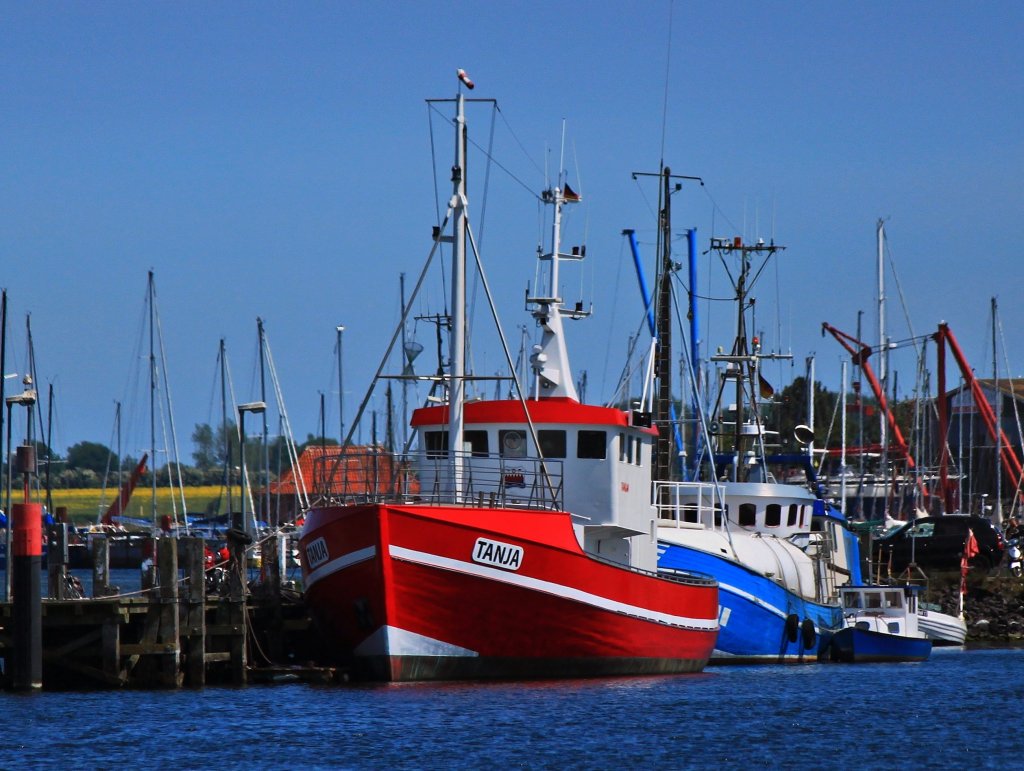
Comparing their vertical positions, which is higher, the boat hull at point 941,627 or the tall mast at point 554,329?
the tall mast at point 554,329

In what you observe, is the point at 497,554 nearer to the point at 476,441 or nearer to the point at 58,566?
the point at 476,441

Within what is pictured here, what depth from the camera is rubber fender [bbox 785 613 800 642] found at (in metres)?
43.2

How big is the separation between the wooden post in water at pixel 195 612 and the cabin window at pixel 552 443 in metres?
6.30

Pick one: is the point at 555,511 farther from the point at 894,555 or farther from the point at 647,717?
the point at 894,555

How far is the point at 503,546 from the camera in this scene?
3081cm

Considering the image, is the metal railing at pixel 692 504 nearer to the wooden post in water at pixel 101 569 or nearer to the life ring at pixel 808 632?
the life ring at pixel 808 632

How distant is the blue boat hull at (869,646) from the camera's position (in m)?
45.8

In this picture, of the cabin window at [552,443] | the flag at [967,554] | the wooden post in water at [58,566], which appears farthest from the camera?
the flag at [967,554]

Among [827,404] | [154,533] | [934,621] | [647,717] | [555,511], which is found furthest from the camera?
[827,404]

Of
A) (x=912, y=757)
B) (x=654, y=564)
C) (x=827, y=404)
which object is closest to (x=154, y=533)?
(x=654, y=564)

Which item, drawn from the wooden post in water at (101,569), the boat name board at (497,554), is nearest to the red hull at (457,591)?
the boat name board at (497,554)

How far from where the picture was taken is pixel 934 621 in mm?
53375

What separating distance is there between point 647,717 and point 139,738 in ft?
25.9

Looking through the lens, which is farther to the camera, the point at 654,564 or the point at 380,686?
the point at 654,564
